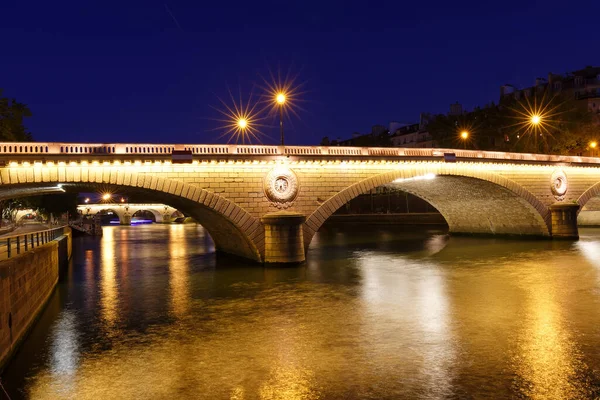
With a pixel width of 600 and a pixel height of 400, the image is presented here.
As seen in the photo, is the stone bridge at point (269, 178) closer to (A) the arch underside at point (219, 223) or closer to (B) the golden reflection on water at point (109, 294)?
(A) the arch underside at point (219, 223)

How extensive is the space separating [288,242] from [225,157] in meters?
5.91

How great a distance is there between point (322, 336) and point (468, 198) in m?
35.5

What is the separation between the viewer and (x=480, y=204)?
46.2 meters

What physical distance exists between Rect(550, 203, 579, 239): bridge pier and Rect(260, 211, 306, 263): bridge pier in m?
25.0

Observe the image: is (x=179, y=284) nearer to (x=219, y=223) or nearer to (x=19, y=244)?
(x=219, y=223)

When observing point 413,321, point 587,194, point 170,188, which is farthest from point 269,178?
point 587,194

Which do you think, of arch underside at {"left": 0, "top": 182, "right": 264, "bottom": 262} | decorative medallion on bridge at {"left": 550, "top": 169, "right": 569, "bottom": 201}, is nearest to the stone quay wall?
arch underside at {"left": 0, "top": 182, "right": 264, "bottom": 262}

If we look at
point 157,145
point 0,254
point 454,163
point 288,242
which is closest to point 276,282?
point 288,242

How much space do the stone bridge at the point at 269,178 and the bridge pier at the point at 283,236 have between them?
0.06 metres

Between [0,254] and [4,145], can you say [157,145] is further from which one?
[0,254]

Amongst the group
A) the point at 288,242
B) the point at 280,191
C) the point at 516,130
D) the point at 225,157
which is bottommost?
the point at 288,242

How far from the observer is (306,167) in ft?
97.7

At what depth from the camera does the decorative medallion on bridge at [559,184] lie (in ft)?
140

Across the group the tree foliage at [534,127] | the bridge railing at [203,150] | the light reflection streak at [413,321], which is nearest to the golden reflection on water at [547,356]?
the light reflection streak at [413,321]
